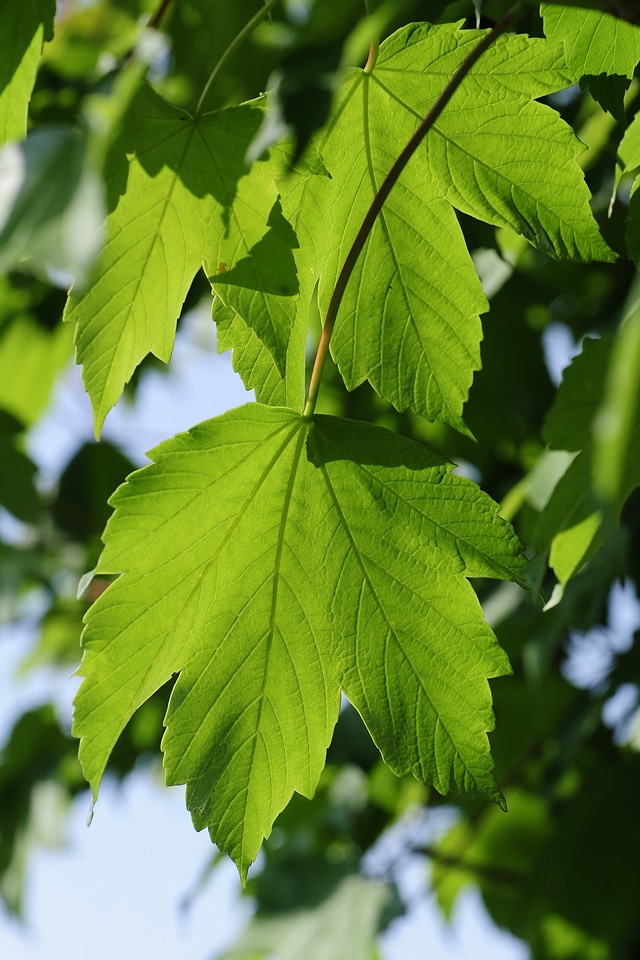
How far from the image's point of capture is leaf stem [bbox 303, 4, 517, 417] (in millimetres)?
738

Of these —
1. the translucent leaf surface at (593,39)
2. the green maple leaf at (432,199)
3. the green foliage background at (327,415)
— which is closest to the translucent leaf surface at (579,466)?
the green foliage background at (327,415)

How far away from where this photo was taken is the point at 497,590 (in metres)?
1.67

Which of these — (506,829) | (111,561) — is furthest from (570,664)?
(111,561)

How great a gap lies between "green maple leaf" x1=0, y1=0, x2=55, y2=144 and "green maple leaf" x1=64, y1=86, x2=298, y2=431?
167 mm

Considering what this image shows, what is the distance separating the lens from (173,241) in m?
0.83

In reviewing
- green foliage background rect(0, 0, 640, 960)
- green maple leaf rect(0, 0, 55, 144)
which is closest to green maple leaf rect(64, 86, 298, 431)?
green foliage background rect(0, 0, 640, 960)

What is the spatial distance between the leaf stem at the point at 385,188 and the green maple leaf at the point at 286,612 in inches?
2.3

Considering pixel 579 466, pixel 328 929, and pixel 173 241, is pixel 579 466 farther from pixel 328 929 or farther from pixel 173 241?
pixel 328 929

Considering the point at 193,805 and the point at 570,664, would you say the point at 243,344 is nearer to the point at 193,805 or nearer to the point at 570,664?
the point at 193,805

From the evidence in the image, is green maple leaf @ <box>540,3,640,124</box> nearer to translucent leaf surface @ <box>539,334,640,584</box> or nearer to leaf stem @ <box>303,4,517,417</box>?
leaf stem @ <box>303,4,517,417</box>

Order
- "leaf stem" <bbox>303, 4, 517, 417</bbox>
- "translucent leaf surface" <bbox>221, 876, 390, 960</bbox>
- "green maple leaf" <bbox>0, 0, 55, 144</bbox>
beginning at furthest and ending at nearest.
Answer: "translucent leaf surface" <bbox>221, 876, 390, 960</bbox>
"green maple leaf" <bbox>0, 0, 55, 144</bbox>
"leaf stem" <bbox>303, 4, 517, 417</bbox>

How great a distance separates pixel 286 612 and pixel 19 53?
1.87ft

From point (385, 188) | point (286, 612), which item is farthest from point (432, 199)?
point (286, 612)

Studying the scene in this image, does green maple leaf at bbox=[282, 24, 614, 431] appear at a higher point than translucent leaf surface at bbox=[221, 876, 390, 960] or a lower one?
higher
